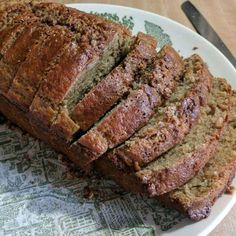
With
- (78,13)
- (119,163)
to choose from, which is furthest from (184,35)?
(119,163)

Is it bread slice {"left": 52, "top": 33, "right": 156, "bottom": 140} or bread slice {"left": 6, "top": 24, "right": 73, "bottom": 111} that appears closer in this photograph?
bread slice {"left": 52, "top": 33, "right": 156, "bottom": 140}

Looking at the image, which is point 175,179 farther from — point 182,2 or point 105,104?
point 182,2

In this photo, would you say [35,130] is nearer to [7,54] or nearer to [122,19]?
[7,54]

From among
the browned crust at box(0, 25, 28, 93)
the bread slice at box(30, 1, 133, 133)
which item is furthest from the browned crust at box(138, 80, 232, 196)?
the browned crust at box(0, 25, 28, 93)

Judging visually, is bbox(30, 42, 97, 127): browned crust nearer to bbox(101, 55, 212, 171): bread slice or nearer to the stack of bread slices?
the stack of bread slices

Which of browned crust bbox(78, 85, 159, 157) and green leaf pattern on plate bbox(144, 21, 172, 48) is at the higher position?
green leaf pattern on plate bbox(144, 21, 172, 48)

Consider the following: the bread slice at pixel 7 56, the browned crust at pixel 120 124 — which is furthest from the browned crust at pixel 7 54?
the browned crust at pixel 120 124
